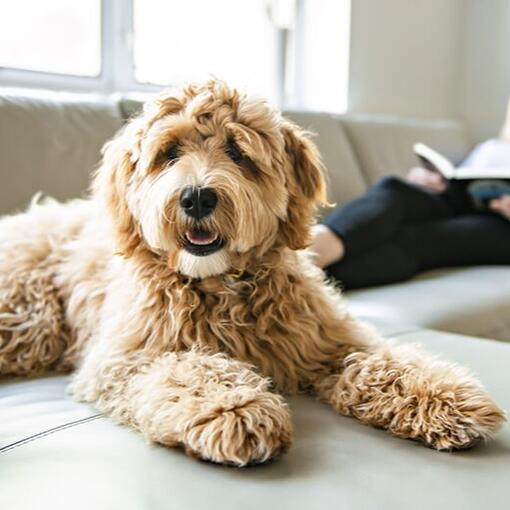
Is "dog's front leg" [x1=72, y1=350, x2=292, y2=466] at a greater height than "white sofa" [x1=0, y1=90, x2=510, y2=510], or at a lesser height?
greater

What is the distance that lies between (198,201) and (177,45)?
114 inches

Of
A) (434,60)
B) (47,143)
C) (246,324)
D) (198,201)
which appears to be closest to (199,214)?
(198,201)

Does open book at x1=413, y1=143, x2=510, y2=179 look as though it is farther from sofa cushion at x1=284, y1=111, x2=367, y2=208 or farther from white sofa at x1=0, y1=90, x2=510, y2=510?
white sofa at x1=0, y1=90, x2=510, y2=510

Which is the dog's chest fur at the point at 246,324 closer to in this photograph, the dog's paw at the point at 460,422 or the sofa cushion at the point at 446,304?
the dog's paw at the point at 460,422

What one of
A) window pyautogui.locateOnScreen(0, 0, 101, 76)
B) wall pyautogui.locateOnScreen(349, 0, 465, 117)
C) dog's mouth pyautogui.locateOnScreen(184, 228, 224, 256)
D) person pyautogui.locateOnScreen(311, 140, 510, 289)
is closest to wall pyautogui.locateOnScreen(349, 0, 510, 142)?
wall pyautogui.locateOnScreen(349, 0, 465, 117)

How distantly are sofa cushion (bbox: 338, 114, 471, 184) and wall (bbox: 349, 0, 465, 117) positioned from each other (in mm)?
607

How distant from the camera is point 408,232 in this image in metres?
3.12

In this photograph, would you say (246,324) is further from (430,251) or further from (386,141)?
(386,141)

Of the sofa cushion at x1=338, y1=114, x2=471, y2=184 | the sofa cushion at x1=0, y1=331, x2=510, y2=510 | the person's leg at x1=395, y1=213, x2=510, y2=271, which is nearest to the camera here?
the sofa cushion at x1=0, y1=331, x2=510, y2=510

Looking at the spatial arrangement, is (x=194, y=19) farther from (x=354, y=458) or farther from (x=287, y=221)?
(x=354, y=458)

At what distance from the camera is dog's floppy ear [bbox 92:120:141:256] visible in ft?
5.30

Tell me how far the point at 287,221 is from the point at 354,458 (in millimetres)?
618

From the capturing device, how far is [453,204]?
3588mm

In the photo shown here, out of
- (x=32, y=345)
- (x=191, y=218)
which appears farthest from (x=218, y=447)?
(x=32, y=345)
